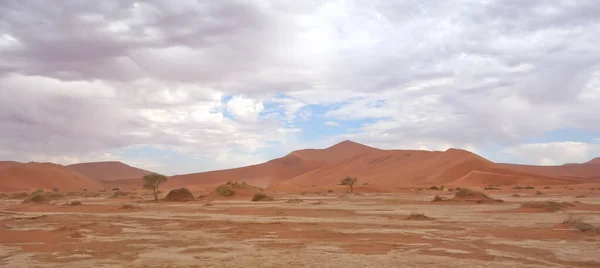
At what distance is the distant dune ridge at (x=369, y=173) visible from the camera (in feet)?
304

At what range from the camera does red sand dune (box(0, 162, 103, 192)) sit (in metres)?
108

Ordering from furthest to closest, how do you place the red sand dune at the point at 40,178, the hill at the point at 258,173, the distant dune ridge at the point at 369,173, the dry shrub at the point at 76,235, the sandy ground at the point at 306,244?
the hill at the point at 258,173 → the red sand dune at the point at 40,178 → the distant dune ridge at the point at 369,173 → the dry shrub at the point at 76,235 → the sandy ground at the point at 306,244

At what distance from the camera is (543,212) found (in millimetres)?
27562

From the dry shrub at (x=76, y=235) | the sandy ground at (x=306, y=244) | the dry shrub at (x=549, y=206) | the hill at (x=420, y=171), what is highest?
the hill at (x=420, y=171)

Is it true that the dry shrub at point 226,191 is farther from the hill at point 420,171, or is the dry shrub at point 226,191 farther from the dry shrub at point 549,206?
the hill at point 420,171

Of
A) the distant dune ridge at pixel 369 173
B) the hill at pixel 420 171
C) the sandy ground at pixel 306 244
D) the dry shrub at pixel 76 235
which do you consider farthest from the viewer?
the distant dune ridge at pixel 369 173

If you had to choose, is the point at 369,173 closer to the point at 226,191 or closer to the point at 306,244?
the point at 226,191

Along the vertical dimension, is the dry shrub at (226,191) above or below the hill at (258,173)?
below

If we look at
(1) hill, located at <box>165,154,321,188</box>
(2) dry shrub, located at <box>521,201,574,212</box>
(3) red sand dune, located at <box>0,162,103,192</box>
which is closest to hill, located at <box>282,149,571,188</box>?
(1) hill, located at <box>165,154,321,188</box>

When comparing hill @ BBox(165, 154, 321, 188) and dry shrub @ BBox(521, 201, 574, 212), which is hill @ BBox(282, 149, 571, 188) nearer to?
hill @ BBox(165, 154, 321, 188)

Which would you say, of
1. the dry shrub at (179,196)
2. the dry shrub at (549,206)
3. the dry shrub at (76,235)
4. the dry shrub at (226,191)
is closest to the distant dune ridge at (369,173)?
the dry shrub at (226,191)

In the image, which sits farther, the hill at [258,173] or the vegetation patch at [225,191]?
the hill at [258,173]

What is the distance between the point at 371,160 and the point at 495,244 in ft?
401

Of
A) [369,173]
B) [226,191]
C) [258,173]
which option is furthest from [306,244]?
[258,173]
